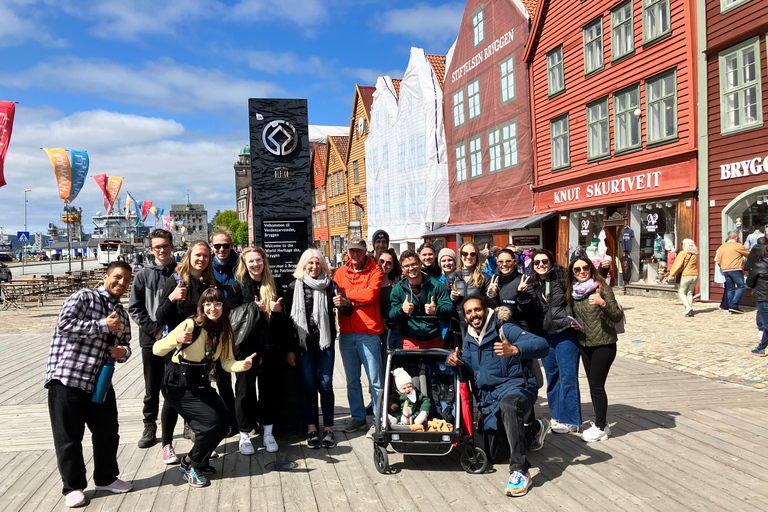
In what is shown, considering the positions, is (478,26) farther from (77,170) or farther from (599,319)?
(599,319)

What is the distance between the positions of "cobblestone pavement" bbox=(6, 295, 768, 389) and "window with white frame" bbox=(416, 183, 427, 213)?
54.0 ft

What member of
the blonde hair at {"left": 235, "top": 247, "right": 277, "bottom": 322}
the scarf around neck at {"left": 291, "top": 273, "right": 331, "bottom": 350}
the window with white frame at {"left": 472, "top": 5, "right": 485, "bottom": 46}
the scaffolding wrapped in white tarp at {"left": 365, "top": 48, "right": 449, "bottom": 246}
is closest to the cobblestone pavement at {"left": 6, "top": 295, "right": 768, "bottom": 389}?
the scarf around neck at {"left": 291, "top": 273, "right": 331, "bottom": 350}

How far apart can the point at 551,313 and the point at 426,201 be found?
82.2 ft

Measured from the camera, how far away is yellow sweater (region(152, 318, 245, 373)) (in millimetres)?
4332

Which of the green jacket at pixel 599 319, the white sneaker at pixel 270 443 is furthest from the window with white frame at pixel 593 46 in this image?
the white sneaker at pixel 270 443

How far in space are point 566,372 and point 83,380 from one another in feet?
13.1

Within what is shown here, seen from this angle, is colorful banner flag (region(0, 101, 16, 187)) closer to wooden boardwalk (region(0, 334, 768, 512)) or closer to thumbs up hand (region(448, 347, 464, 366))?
wooden boardwalk (region(0, 334, 768, 512))

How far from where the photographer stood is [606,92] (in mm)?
17812

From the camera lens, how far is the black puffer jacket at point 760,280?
8.40 m

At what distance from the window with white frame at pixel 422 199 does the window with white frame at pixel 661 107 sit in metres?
15.4

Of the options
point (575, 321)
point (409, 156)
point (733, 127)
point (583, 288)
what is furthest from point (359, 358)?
point (409, 156)

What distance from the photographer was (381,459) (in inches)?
178

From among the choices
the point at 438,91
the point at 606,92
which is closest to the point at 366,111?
the point at 438,91

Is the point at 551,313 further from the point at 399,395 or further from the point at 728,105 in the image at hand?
the point at 728,105
